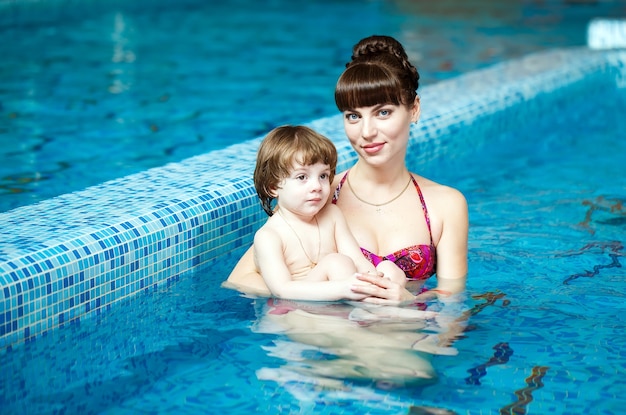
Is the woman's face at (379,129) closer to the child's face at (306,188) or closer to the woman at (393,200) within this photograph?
the woman at (393,200)

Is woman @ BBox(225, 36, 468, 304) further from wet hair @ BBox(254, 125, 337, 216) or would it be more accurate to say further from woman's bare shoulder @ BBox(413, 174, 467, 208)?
wet hair @ BBox(254, 125, 337, 216)

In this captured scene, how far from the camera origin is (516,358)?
354 centimetres

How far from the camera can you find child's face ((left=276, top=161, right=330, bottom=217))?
145 inches

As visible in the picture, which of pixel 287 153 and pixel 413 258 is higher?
pixel 287 153

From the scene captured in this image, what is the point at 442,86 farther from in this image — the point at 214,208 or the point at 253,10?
the point at 253,10

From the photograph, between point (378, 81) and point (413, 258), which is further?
point (413, 258)

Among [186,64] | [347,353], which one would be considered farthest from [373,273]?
[186,64]

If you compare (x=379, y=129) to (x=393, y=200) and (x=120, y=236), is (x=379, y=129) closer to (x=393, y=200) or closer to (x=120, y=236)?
(x=393, y=200)

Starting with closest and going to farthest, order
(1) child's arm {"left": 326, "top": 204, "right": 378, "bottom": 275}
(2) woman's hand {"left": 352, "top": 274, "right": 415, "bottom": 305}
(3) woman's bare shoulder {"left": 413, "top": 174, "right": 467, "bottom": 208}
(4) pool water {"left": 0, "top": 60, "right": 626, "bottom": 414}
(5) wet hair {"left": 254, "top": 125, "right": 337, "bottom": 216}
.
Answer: (4) pool water {"left": 0, "top": 60, "right": 626, "bottom": 414}, (2) woman's hand {"left": 352, "top": 274, "right": 415, "bottom": 305}, (5) wet hair {"left": 254, "top": 125, "right": 337, "bottom": 216}, (1) child's arm {"left": 326, "top": 204, "right": 378, "bottom": 275}, (3) woman's bare shoulder {"left": 413, "top": 174, "right": 467, "bottom": 208}

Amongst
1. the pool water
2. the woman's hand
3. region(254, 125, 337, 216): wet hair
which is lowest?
the pool water

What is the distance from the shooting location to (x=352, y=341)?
3432 millimetres

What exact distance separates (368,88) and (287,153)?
390 millimetres

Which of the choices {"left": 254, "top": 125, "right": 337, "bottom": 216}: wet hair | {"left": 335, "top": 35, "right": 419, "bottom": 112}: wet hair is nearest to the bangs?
{"left": 335, "top": 35, "right": 419, "bottom": 112}: wet hair

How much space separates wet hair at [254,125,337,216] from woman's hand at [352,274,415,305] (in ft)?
1.58
